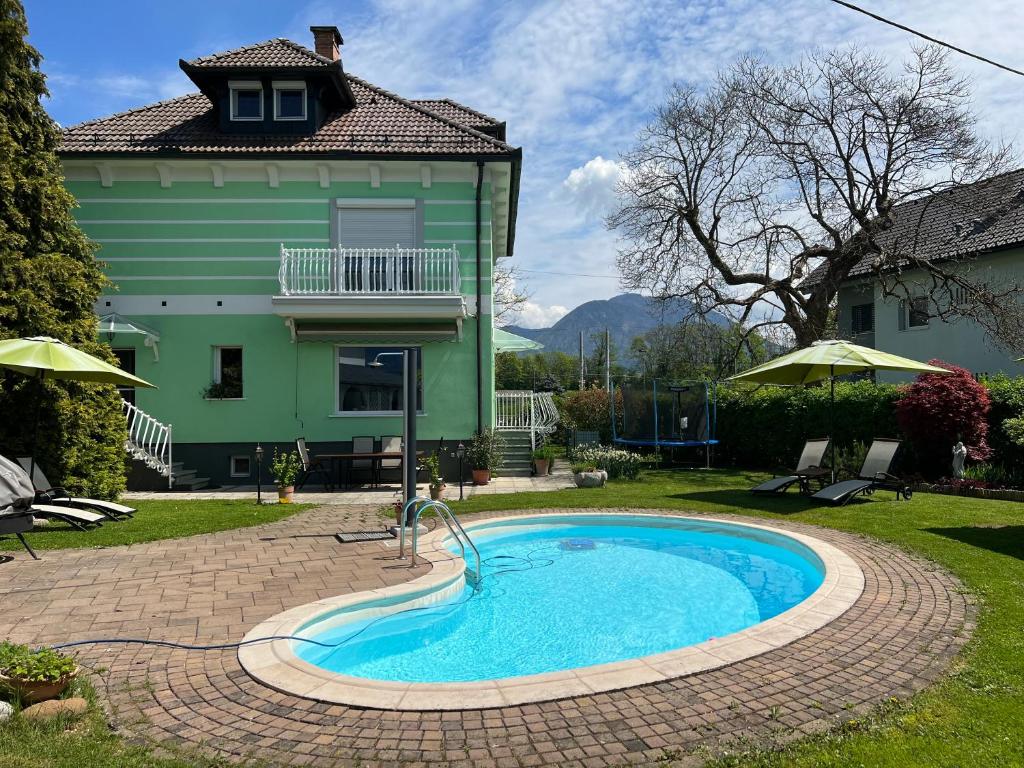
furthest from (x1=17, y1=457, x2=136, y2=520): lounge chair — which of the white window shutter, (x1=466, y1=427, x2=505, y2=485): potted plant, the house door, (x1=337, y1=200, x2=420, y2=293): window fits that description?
the white window shutter

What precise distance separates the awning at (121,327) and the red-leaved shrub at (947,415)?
16.3 metres

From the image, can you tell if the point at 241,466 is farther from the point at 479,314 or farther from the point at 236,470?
the point at 479,314

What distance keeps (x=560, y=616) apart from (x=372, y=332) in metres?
10.1

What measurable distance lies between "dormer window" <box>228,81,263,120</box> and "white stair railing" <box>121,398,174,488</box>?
7538 mm

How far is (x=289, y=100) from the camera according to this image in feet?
55.7

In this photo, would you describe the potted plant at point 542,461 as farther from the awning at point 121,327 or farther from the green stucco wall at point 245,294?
the awning at point 121,327

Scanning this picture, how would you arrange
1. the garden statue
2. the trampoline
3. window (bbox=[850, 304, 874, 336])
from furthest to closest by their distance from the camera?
window (bbox=[850, 304, 874, 336]), the trampoline, the garden statue

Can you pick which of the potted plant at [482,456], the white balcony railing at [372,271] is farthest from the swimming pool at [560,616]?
the white balcony railing at [372,271]

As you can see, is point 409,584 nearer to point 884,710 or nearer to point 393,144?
point 884,710

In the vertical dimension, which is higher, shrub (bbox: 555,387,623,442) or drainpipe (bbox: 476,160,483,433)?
drainpipe (bbox: 476,160,483,433)

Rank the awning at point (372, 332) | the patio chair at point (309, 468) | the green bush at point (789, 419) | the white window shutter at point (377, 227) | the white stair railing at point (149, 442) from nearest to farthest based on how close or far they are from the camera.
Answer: the white stair railing at point (149, 442), the patio chair at point (309, 468), the green bush at point (789, 419), the awning at point (372, 332), the white window shutter at point (377, 227)

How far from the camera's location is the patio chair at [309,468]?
580 inches

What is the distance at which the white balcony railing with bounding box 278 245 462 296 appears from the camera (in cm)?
1545

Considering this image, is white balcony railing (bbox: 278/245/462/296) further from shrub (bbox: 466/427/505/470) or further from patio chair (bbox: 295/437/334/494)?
patio chair (bbox: 295/437/334/494)
